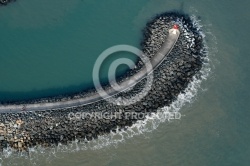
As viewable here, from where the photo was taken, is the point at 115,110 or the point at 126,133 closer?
the point at 126,133

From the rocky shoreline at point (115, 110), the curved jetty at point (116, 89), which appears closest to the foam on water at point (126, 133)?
the rocky shoreline at point (115, 110)

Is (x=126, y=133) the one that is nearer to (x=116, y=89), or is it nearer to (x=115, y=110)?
(x=115, y=110)

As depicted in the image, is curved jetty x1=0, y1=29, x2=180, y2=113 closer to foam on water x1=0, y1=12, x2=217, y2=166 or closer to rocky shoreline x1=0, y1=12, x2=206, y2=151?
rocky shoreline x1=0, y1=12, x2=206, y2=151

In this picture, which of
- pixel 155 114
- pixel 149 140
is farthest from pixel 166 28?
pixel 149 140

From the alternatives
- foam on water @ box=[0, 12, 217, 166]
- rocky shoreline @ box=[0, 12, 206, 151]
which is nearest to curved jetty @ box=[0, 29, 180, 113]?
rocky shoreline @ box=[0, 12, 206, 151]

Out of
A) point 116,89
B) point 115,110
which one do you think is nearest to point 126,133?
point 115,110

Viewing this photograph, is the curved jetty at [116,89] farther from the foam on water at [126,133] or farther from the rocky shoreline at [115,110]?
the foam on water at [126,133]
